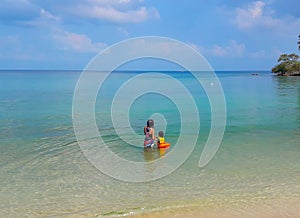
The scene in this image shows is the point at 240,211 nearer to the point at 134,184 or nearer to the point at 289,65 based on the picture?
the point at 134,184

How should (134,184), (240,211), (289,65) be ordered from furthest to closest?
(289,65) → (134,184) → (240,211)

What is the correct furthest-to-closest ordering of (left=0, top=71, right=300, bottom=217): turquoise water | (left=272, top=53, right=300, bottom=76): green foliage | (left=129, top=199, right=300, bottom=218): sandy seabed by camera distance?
(left=272, top=53, right=300, bottom=76): green foliage
(left=0, top=71, right=300, bottom=217): turquoise water
(left=129, top=199, right=300, bottom=218): sandy seabed

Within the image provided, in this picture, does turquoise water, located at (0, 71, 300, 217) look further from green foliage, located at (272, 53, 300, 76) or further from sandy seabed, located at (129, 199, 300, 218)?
green foliage, located at (272, 53, 300, 76)

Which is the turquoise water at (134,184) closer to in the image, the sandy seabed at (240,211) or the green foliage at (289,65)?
the sandy seabed at (240,211)

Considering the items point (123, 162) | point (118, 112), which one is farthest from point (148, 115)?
point (123, 162)

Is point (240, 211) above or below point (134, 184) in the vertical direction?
below

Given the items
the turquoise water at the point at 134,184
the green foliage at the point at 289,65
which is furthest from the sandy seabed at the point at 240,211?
the green foliage at the point at 289,65

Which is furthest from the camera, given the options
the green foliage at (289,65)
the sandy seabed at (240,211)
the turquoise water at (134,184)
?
the green foliage at (289,65)

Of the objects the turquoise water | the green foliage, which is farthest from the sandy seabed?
the green foliage

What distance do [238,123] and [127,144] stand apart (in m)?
9.47

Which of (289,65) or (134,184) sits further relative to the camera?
(289,65)

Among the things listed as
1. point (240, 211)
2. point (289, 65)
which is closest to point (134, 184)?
point (240, 211)

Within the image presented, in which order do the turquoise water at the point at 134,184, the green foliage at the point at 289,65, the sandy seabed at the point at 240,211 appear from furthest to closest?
1. the green foliage at the point at 289,65
2. the turquoise water at the point at 134,184
3. the sandy seabed at the point at 240,211

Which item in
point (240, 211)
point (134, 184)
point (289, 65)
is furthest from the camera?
point (289, 65)
